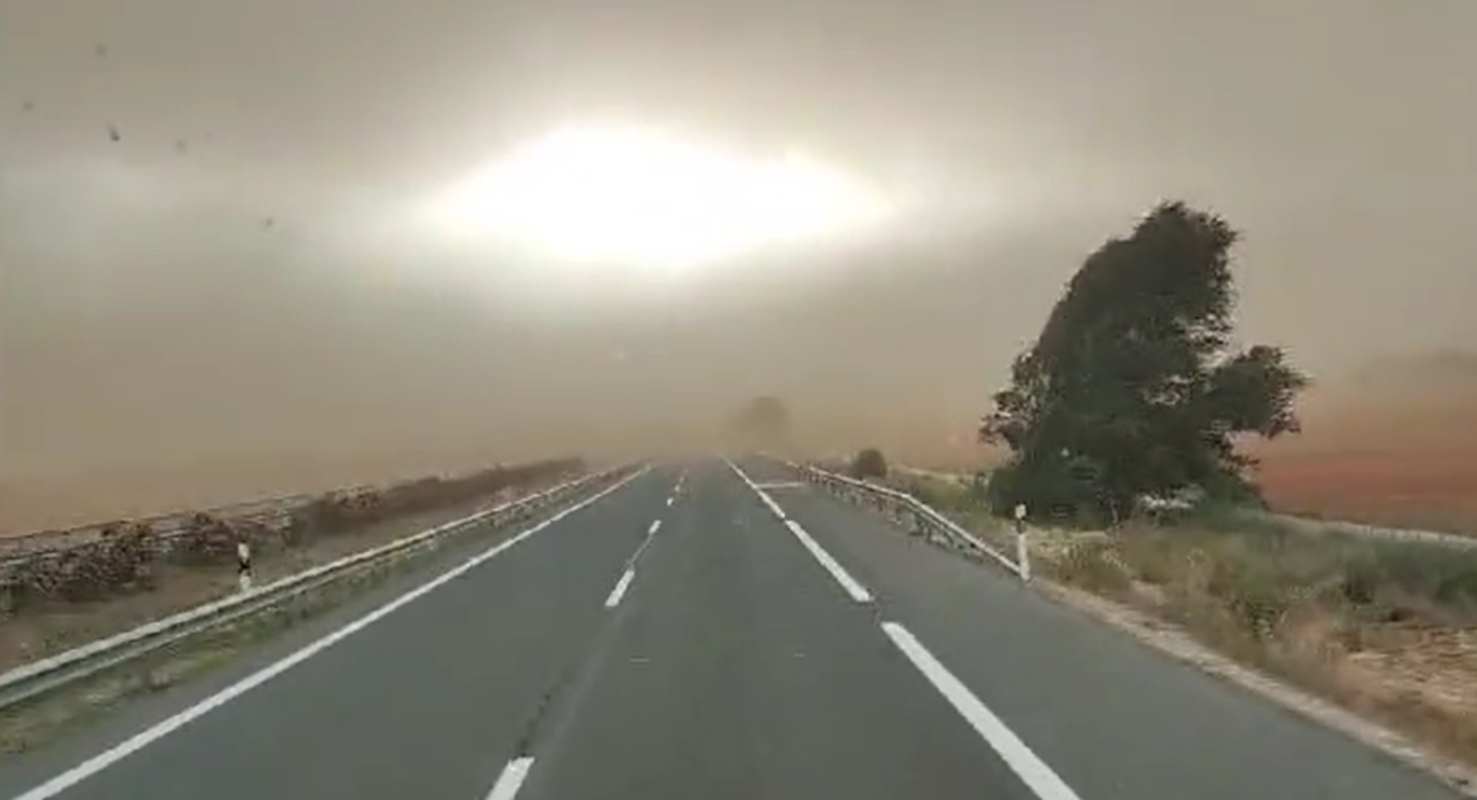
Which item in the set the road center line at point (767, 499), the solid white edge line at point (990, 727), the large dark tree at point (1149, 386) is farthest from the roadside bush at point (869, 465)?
the solid white edge line at point (990, 727)

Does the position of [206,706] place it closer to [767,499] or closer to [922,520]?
[922,520]

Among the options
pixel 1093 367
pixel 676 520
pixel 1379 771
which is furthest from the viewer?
pixel 1093 367

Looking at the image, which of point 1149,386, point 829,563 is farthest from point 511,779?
point 1149,386

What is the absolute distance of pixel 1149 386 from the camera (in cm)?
4762

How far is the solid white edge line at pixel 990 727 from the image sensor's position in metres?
8.16

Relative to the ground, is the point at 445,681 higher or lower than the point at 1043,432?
lower

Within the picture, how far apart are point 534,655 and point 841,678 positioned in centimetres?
340

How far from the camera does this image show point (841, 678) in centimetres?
1275

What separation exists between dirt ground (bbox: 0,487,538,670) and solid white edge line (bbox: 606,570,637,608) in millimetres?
6127

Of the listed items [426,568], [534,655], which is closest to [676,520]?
[426,568]

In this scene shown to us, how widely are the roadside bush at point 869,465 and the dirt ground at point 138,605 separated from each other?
135 feet

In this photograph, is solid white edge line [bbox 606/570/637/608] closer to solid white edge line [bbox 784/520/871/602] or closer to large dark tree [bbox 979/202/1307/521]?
solid white edge line [bbox 784/520/871/602]

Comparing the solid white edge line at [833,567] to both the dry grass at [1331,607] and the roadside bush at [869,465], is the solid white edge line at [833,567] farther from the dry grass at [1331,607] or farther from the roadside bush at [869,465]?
the roadside bush at [869,465]

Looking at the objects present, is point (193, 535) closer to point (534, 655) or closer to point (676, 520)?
point (676, 520)
